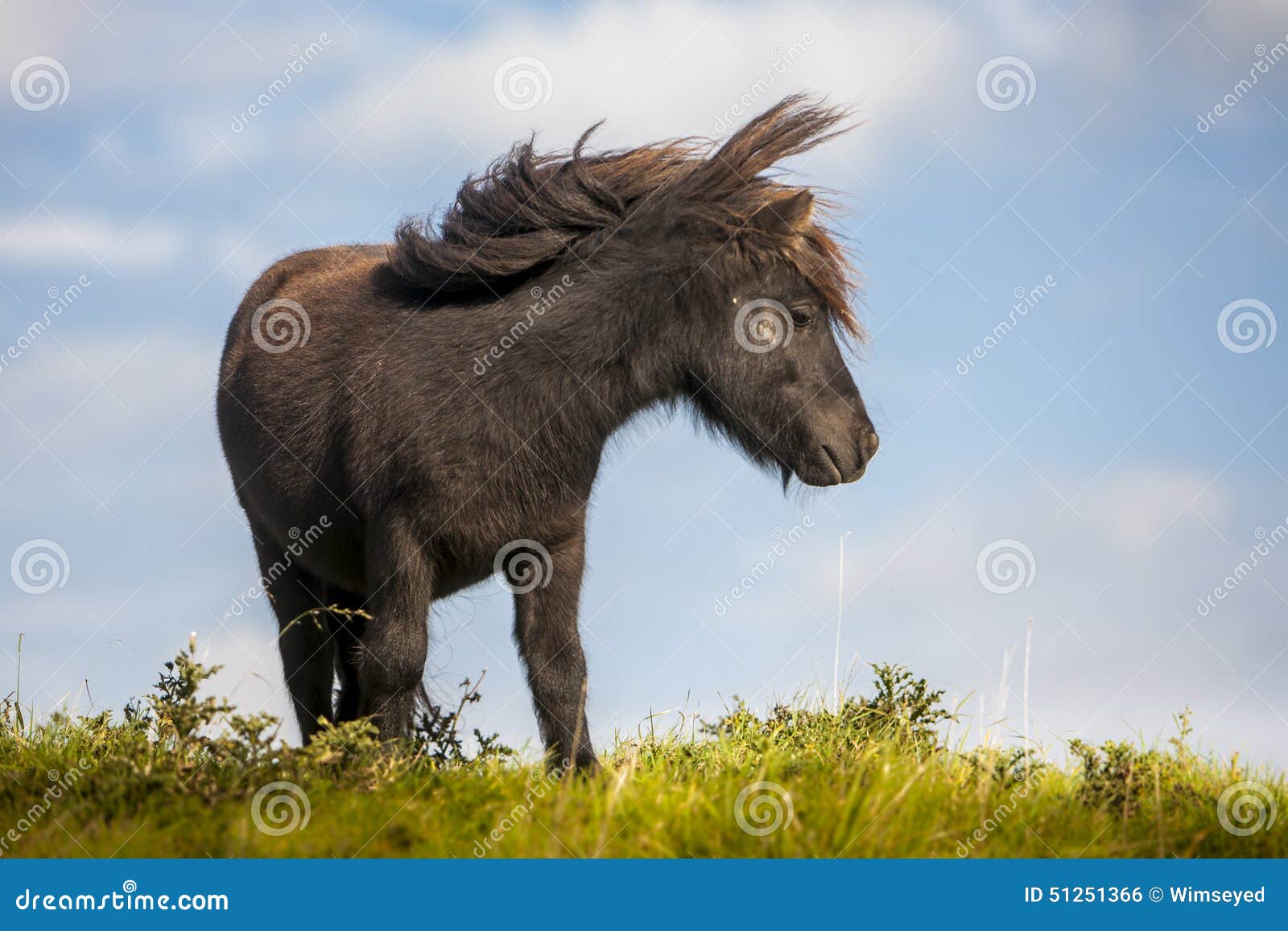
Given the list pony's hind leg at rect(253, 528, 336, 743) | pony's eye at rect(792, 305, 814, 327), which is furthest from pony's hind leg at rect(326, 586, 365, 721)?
pony's eye at rect(792, 305, 814, 327)

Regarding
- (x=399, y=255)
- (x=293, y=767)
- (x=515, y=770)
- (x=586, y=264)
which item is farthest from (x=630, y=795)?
(x=399, y=255)

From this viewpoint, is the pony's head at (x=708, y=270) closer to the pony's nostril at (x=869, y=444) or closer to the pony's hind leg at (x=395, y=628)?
the pony's nostril at (x=869, y=444)

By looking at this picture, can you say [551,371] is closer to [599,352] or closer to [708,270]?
[599,352]

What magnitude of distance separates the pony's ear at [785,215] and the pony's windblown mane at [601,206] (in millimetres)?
28

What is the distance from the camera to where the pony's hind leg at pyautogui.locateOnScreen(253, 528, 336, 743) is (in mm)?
7301

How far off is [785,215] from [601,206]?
91cm

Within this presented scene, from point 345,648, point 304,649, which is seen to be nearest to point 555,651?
point 345,648

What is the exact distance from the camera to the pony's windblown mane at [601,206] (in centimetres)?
604

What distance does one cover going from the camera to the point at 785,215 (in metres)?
5.96

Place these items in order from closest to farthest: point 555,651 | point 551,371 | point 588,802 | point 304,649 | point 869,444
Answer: point 588,802 → point 551,371 → point 869,444 → point 555,651 → point 304,649

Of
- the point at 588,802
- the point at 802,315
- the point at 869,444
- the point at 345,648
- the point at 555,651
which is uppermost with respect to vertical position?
the point at 802,315

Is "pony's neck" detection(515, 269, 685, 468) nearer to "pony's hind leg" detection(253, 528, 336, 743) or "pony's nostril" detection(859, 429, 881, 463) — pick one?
"pony's nostril" detection(859, 429, 881, 463)

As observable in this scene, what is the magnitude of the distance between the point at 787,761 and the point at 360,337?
3050mm

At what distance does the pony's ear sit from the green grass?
2.47 metres
